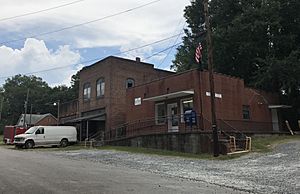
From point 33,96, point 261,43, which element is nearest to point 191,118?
point 261,43

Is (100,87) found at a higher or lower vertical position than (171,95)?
higher

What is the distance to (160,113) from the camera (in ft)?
102

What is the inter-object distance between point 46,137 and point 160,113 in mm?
13462

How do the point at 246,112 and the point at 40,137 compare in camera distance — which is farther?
the point at 40,137

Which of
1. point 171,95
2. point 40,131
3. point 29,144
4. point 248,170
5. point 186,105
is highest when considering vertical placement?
point 171,95

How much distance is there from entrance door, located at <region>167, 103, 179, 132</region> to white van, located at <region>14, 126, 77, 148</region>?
1432cm

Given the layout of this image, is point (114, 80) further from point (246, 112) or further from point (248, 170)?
point (248, 170)

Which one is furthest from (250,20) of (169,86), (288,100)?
(169,86)

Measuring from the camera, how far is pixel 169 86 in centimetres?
2955

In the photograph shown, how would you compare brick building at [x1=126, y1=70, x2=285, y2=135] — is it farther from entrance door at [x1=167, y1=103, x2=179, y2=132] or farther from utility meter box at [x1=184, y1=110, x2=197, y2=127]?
utility meter box at [x1=184, y1=110, x2=197, y2=127]

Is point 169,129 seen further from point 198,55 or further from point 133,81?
point 133,81

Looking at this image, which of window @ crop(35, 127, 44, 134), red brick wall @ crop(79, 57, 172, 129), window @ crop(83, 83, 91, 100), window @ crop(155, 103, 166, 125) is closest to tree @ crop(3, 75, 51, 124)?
window @ crop(83, 83, 91, 100)

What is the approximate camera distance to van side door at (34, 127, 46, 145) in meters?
37.3

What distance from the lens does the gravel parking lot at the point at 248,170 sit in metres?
12.0
